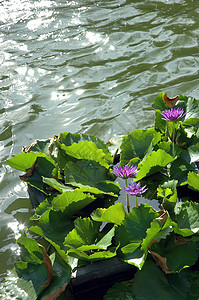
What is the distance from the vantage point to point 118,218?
1143mm

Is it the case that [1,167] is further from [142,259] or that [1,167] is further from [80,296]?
[142,259]

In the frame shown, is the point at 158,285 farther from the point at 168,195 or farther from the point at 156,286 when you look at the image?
the point at 168,195

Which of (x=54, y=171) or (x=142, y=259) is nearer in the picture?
(x=142, y=259)

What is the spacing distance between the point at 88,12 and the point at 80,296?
9.56 feet

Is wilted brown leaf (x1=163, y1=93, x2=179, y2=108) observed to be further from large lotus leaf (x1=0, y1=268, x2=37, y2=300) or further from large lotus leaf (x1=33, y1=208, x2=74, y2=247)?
large lotus leaf (x1=0, y1=268, x2=37, y2=300)

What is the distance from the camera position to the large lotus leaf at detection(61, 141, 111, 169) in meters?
1.34

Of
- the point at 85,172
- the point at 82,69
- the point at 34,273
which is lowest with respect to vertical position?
the point at 82,69

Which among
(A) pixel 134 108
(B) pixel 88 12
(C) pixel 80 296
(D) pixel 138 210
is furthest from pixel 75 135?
(B) pixel 88 12

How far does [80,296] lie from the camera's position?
115 cm

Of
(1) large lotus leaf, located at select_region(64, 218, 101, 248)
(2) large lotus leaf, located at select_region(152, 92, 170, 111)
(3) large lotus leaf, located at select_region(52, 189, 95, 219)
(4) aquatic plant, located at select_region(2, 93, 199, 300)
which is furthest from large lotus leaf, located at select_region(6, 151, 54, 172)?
(2) large lotus leaf, located at select_region(152, 92, 170, 111)

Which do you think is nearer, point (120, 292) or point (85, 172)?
point (120, 292)

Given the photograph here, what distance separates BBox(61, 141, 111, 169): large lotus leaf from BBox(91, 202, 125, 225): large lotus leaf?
0.80 ft

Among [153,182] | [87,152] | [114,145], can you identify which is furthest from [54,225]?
[114,145]

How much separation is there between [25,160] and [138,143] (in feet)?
1.34
